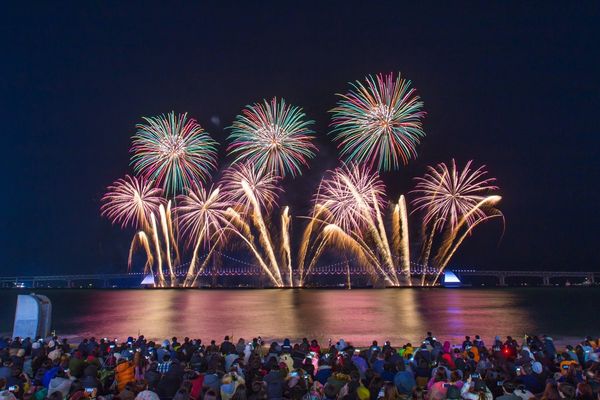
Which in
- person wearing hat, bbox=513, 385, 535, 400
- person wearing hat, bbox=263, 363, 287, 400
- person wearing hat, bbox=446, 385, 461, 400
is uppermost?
person wearing hat, bbox=263, 363, 287, 400

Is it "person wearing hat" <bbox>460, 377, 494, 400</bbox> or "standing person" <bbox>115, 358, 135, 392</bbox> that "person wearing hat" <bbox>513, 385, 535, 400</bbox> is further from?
"standing person" <bbox>115, 358, 135, 392</bbox>

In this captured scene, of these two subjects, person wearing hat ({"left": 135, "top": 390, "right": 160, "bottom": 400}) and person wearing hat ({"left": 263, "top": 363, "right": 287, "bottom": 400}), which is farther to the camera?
person wearing hat ({"left": 263, "top": 363, "right": 287, "bottom": 400})

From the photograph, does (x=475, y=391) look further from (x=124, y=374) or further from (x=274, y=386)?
(x=124, y=374)

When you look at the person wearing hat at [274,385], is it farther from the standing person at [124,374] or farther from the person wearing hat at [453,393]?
the standing person at [124,374]

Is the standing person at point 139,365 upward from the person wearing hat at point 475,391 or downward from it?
upward

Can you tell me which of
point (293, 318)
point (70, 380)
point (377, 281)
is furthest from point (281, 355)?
point (377, 281)

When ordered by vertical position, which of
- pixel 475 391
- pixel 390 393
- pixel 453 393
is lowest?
pixel 475 391

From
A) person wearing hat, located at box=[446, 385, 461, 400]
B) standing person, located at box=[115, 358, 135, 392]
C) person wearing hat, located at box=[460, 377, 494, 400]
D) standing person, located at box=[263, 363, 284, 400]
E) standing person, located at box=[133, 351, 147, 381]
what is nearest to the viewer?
person wearing hat, located at box=[446, 385, 461, 400]

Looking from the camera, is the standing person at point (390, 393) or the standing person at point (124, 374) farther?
the standing person at point (124, 374)

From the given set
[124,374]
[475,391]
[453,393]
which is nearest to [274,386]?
[453,393]

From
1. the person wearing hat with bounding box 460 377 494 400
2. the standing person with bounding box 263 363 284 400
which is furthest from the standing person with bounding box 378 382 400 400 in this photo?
the standing person with bounding box 263 363 284 400

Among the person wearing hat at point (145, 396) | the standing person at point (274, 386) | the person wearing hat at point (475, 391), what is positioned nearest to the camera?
the person wearing hat at point (145, 396)

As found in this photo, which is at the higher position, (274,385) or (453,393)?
(274,385)

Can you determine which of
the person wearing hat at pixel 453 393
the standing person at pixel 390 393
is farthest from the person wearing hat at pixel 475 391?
the standing person at pixel 390 393
